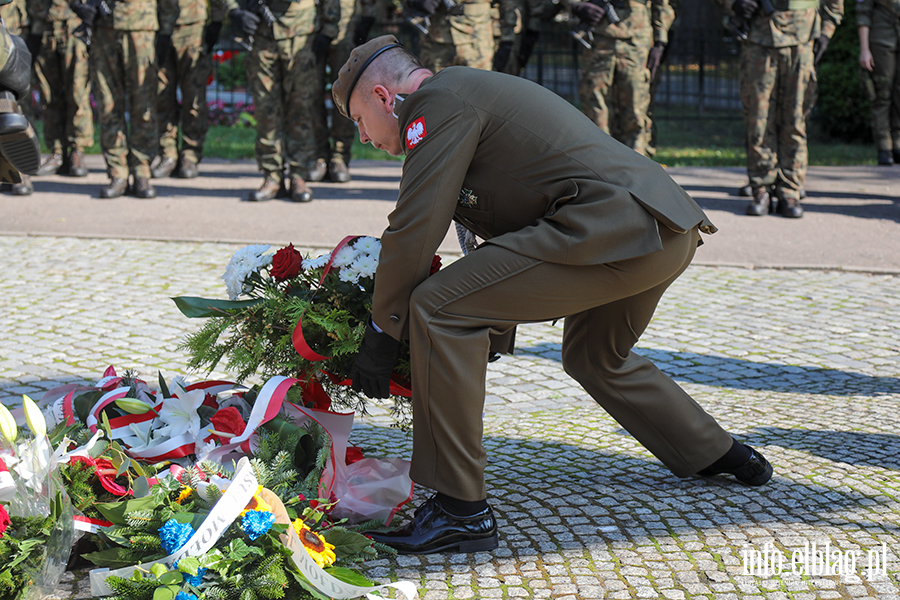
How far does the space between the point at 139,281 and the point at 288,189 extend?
3174 millimetres

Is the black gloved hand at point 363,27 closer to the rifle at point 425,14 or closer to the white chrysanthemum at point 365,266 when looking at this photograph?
the rifle at point 425,14

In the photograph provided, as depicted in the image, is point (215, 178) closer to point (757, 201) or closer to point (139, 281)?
point (139, 281)

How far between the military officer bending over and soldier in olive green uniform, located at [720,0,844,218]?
5.80 metres

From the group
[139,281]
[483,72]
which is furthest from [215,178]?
[483,72]

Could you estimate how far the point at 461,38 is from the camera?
9008mm

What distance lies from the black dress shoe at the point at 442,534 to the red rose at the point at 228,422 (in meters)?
0.56

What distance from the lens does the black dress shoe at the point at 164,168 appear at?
10.7 m

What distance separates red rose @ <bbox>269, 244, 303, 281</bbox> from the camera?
321cm

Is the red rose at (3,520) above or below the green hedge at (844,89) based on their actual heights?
below

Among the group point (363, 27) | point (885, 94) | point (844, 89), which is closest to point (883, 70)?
point (885, 94)

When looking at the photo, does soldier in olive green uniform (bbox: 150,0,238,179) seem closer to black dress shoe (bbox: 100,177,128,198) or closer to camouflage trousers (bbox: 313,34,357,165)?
black dress shoe (bbox: 100,177,128,198)

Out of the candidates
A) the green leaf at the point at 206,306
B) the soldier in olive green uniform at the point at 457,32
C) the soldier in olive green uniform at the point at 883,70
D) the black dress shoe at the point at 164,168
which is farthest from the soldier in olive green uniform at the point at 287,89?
the green leaf at the point at 206,306

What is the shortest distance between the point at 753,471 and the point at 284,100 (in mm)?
6781

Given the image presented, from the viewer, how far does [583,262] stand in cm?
273
